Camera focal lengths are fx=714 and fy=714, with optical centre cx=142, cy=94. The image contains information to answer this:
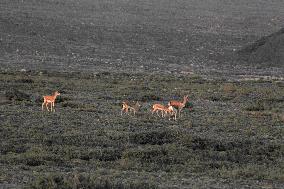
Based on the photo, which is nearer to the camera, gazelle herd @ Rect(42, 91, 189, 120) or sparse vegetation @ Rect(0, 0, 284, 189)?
sparse vegetation @ Rect(0, 0, 284, 189)

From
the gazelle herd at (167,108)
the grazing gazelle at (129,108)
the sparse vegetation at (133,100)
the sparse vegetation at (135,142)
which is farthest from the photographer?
the grazing gazelle at (129,108)

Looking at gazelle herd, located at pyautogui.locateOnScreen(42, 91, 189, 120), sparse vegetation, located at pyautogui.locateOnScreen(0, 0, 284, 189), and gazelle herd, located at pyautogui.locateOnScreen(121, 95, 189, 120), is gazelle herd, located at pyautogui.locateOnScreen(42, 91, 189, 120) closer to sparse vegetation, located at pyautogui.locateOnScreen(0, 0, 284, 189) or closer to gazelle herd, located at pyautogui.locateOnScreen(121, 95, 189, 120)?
gazelle herd, located at pyautogui.locateOnScreen(121, 95, 189, 120)

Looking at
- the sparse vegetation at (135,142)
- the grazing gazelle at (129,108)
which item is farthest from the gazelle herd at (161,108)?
the sparse vegetation at (135,142)

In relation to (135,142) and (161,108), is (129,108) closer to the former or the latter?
(161,108)

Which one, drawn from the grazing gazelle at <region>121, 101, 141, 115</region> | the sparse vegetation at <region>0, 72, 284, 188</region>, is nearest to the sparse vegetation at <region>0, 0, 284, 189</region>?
the sparse vegetation at <region>0, 72, 284, 188</region>

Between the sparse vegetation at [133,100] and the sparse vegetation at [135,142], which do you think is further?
the sparse vegetation at [133,100]

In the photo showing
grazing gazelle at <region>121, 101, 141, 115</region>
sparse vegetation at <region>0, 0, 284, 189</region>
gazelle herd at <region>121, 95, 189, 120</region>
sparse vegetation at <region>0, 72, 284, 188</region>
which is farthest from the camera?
grazing gazelle at <region>121, 101, 141, 115</region>

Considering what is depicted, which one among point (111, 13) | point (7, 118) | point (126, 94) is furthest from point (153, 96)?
point (111, 13)

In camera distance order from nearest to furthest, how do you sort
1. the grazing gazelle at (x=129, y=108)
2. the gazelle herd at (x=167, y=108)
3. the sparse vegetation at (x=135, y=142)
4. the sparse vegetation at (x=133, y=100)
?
the sparse vegetation at (x=135, y=142), the sparse vegetation at (x=133, y=100), the gazelle herd at (x=167, y=108), the grazing gazelle at (x=129, y=108)

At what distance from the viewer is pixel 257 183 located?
49.9 ft

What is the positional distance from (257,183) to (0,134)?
8.07m

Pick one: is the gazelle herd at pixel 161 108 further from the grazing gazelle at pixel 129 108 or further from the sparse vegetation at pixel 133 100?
the sparse vegetation at pixel 133 100

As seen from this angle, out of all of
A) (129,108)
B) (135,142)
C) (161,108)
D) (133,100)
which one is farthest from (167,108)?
(133,100)

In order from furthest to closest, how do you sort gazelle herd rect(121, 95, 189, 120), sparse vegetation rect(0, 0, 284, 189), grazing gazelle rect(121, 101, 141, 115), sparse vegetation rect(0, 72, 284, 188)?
grazing gazelle rect(121, 101, 141, 115) < gazelle herd rect(121, 95, 189, 120) < sparse vegetation rect(0, 0, 284, 189) < sparse vegetation rect(0, 72, 284, 188)
